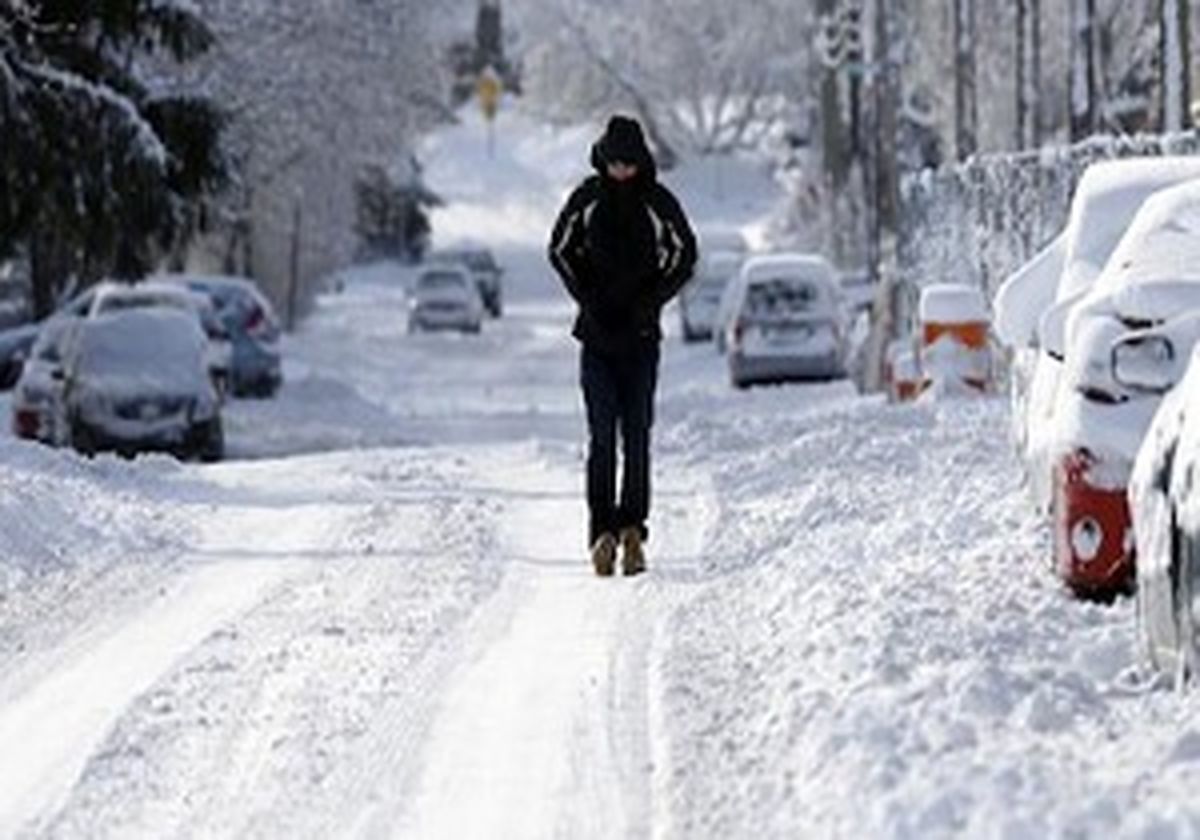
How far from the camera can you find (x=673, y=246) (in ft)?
42.2

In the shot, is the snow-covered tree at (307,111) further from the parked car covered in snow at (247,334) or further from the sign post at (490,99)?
the sign post at (490,99)

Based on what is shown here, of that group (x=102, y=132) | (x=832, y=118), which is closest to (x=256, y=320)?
(x=102, y=132)

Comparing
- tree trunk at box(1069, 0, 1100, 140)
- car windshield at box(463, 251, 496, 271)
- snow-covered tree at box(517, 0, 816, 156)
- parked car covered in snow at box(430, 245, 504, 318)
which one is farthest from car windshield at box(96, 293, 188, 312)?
snow-covered tree at box(517, 0, 816, 156)

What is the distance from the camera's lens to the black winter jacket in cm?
1286

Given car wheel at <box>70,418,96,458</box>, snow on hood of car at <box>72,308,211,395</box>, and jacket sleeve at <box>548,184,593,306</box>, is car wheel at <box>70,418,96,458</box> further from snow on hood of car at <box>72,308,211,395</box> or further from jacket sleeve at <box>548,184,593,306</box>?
jacket sleeve at <box>548,184,593,306</box>

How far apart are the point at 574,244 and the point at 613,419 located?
0.76 m

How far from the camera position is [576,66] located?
120 m

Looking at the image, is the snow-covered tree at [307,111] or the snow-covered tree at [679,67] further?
the snow-covered tree at [679,67]

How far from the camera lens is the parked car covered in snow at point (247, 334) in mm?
37094

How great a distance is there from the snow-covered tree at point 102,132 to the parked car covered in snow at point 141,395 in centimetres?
280

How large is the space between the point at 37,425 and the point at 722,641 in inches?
675

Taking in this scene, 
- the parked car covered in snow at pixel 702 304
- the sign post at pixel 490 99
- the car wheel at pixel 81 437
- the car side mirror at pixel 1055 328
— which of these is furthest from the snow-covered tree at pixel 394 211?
the car side mirror at pixel 1055 328

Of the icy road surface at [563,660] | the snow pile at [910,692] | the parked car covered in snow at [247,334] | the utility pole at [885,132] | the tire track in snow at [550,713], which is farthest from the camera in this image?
the utility pole at [885,132]

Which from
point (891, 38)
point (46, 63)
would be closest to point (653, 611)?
point (46, 63)
